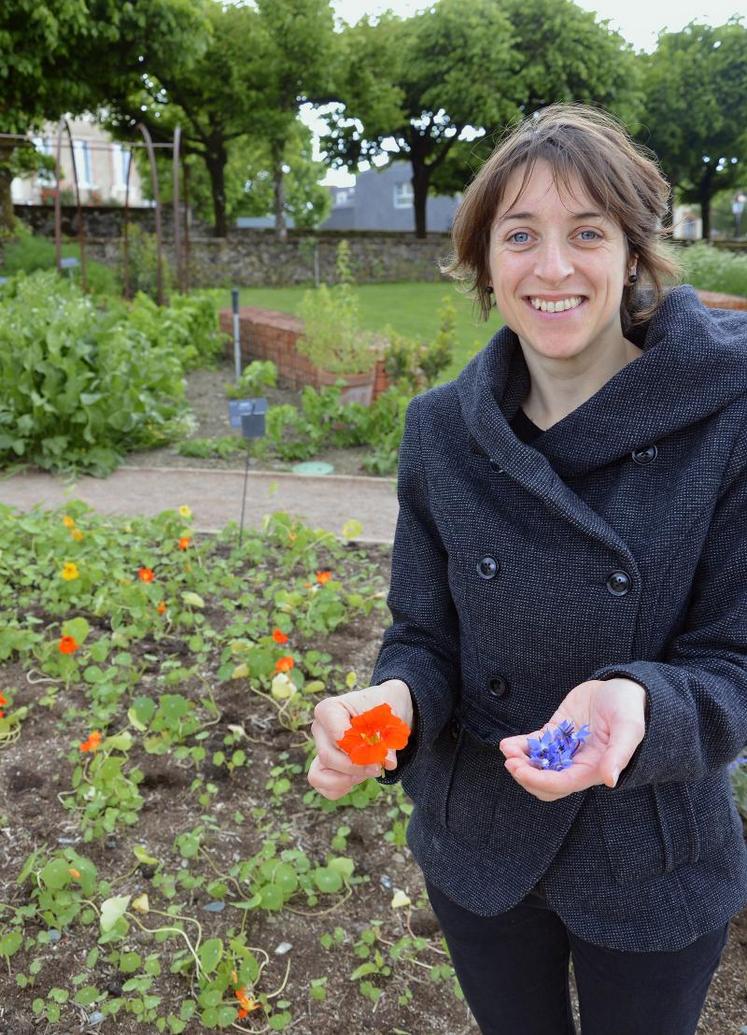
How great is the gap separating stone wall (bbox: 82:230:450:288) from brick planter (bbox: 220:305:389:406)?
10.5 m

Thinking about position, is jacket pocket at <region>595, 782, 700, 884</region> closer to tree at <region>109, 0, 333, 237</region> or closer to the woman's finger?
the woman's finger

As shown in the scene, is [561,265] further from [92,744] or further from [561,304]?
[92,744]

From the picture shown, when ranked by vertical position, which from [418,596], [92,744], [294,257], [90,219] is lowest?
[92,744]

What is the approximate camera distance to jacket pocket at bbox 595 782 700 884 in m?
1.14

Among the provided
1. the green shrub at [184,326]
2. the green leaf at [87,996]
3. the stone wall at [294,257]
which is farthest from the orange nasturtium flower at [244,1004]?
the stone wall at [294,257]

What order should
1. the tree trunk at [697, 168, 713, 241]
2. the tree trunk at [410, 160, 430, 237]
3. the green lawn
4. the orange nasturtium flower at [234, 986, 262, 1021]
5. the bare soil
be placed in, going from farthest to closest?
the tree trunk at [697, 168, 713, 241]
the tree trunk at [410, 160, 430, 237]
the green lawn
the bare soil
the orange nasturtium flower at [234, 986, 262, 1021]

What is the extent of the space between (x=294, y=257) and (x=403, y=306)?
6.67 m

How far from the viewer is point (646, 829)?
3.74 ft

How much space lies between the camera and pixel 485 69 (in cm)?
2652

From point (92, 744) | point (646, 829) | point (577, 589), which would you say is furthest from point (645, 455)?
point (92, 744)

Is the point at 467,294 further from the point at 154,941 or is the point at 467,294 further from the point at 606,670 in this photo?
the point at 154,941

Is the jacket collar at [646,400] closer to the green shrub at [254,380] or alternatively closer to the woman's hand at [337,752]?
the woman's hand at [337,752]

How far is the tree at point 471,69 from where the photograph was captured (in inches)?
1021

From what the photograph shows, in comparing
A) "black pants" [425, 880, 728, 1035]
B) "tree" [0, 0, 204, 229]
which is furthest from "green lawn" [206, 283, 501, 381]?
"black pants" [425, 880, 728, 1035]
